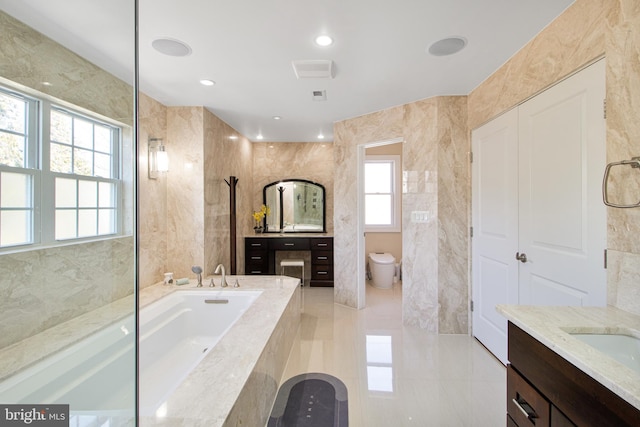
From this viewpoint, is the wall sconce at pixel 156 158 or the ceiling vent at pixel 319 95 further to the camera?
the wall sconce at pixel 156 158

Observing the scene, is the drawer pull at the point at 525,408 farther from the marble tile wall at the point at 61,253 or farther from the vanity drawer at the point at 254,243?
the vanity drawer at the point at 254,243

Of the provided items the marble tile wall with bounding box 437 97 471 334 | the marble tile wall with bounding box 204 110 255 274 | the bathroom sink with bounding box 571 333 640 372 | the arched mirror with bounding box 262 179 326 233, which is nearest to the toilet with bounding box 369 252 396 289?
the arched mirror with bounding box 262 179 326 233

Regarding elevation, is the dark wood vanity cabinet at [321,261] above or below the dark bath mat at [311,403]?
above

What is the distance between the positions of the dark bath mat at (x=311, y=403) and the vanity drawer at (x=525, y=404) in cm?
99

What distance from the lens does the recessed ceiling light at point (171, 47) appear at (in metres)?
1.88

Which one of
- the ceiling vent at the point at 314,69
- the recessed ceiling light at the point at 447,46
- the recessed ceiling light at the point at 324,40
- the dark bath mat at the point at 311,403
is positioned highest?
the recessed ceiling light at the point at 447,46

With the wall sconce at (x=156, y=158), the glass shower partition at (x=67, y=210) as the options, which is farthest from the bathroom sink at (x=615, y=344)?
the wall sconce at (x=156, y=158)

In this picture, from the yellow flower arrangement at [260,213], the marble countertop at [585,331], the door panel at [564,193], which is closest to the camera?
the marble countertop at [585,331]

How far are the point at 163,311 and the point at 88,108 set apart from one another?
67.2 inches

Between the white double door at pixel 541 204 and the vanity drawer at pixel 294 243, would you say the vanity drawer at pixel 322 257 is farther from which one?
the white double door at pixel 541 204

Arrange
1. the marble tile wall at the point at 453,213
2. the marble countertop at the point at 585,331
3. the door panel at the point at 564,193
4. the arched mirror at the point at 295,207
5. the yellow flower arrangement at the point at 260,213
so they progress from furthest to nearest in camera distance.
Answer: the arched mirror at the point at 295,207
the yellow flower arrangement at the point at 260,213
the marble tile wall at the point at 453,213
the door panel at the point at 564,193
the marble countertop at the point at 585,331

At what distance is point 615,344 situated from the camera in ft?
3.30

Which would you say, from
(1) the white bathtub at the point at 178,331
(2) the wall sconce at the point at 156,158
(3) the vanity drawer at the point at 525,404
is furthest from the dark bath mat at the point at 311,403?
(2) the wall sconce at the point at 156,158

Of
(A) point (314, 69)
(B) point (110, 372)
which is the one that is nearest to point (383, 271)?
(A) point (314, 69)
